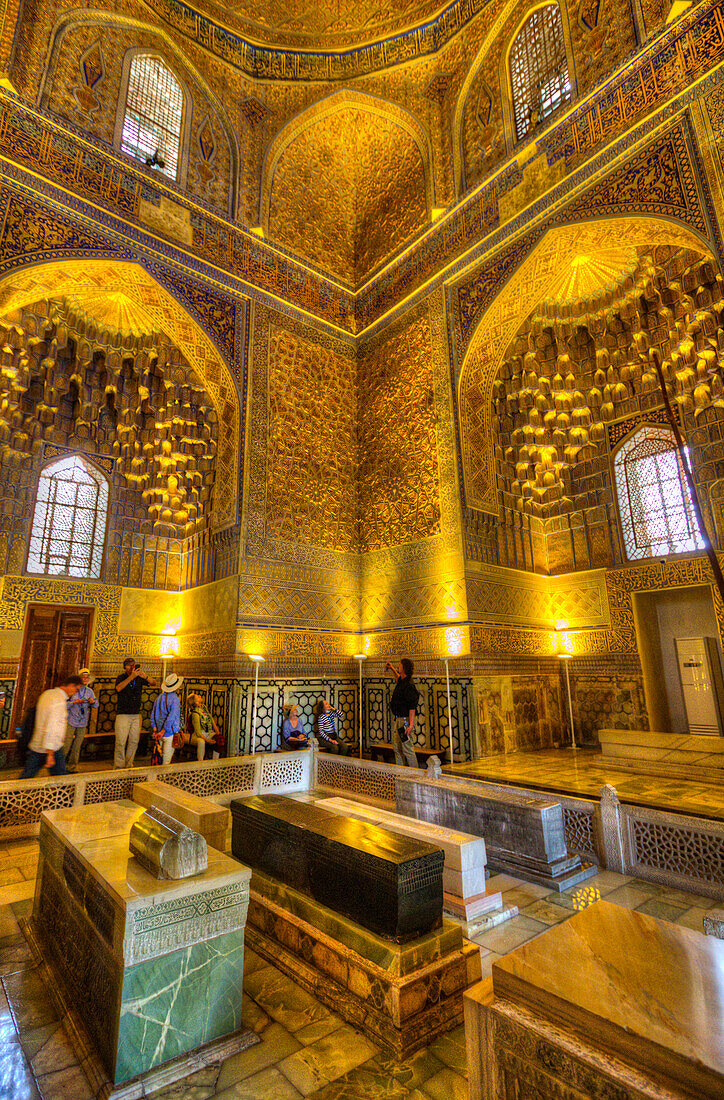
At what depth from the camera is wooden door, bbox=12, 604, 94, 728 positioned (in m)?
7.71

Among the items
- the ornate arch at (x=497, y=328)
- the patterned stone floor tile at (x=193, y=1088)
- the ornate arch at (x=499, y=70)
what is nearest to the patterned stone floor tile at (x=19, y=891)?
the patterned stone floor tile at (x=193, y=1088)

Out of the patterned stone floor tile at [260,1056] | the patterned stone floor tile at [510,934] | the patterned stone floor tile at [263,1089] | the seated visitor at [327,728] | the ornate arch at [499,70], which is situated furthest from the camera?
the ornate arch at [499,70]

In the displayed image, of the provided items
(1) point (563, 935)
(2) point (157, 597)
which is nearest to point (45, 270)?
(2) point (157, 597)

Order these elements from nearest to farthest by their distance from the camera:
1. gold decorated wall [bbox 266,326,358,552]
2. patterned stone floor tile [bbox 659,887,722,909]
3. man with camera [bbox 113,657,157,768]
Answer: patterned stone floor tile [bbox 659,887,722,909] < man with camera [bbox 113,657,157,768] < gold decorated wall [bbox 266,326,358,552]

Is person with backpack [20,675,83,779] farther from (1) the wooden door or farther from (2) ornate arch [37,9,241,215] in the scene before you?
(2) ornate arch [37,9,241,215]

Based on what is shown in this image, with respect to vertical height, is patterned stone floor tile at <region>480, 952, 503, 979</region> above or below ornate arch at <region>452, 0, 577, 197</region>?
below

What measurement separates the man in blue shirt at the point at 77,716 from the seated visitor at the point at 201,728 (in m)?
1.18

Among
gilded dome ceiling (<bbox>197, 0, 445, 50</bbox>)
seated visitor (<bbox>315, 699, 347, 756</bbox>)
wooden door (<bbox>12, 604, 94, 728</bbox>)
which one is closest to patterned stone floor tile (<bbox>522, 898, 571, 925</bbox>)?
seated visitor (<bbox>315, 699, 347, 756</bbox>)

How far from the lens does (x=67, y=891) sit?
2.35 m

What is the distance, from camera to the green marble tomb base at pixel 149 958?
176 centimetres

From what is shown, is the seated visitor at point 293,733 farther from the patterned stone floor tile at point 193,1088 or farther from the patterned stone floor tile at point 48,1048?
the patterned stone floor tile at point 193,1088

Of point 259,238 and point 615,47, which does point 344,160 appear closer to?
point 259,238

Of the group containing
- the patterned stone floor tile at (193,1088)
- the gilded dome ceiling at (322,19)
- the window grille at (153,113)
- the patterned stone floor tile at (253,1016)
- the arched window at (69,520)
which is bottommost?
the patterned stone floor tile at (253,1016)

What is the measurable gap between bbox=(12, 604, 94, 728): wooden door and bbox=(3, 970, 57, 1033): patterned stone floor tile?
603cm
